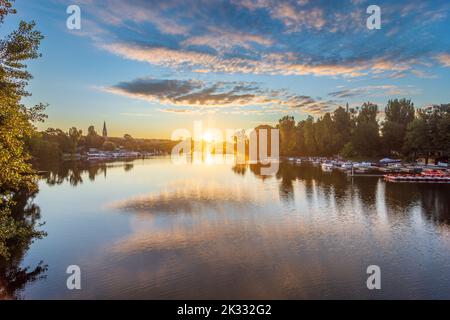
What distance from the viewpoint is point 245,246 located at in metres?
29.3

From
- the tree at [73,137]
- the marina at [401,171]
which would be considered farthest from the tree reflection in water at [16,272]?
the tree at [73,137]

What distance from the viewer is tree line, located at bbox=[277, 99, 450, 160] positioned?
10194 centimetres

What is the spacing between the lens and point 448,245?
28.7m

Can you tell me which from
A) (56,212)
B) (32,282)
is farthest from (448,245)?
(56,212)

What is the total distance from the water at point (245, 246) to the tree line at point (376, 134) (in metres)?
56.1

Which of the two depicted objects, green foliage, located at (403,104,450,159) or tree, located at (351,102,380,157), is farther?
tree, located at (351,102,380,157)

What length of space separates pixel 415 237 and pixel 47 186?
2655 inches

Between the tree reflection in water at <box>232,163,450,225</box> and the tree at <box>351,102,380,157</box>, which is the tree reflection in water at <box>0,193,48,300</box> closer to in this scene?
the tree reflection in water at <box>232,163,450,225</box>

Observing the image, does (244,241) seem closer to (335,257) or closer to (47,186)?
(335,257)

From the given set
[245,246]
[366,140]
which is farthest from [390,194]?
[366,140]

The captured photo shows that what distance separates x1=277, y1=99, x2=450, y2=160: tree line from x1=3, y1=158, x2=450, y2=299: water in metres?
56.1

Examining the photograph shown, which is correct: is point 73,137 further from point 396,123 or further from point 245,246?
point 245,246

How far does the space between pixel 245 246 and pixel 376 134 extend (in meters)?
119

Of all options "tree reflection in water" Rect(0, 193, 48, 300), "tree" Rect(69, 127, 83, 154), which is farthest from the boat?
"tree" Rect(69, 127, 83, 154)
